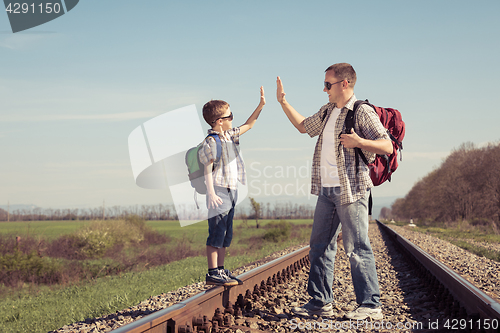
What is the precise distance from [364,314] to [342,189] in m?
1.09

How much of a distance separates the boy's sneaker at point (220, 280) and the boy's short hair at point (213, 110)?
4.81ft

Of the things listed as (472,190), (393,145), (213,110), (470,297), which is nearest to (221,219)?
(213,110)

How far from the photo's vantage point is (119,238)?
34.0 metres

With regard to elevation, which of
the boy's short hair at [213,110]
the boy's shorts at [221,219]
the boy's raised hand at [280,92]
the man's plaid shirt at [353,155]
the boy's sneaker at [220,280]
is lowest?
the boy's sneaker at [220,280]

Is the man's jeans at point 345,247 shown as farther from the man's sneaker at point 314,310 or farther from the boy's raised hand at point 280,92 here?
the boy's raised hand at point 280,92

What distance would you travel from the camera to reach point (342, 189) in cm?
352

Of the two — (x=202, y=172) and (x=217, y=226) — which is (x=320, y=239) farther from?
(x=202, y=172)

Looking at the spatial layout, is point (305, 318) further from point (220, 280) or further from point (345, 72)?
point (345, 72)

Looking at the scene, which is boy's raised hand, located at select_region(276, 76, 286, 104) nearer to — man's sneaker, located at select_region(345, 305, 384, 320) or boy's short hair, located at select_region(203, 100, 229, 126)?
boy's short hair, located at select_region(203, 100, 229, 126)

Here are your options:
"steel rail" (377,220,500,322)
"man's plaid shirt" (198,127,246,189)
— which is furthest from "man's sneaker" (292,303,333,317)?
"man's plaid shirt" (198,127,246,189)

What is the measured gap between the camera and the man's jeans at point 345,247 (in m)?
3.54

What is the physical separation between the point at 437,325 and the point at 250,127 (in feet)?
8.20

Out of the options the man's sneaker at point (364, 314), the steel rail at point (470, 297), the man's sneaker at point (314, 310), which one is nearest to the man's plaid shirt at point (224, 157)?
the man's sneaker at point (314, 310)

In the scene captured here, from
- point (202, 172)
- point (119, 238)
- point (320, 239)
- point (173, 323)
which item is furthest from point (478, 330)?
point (119, 238)
